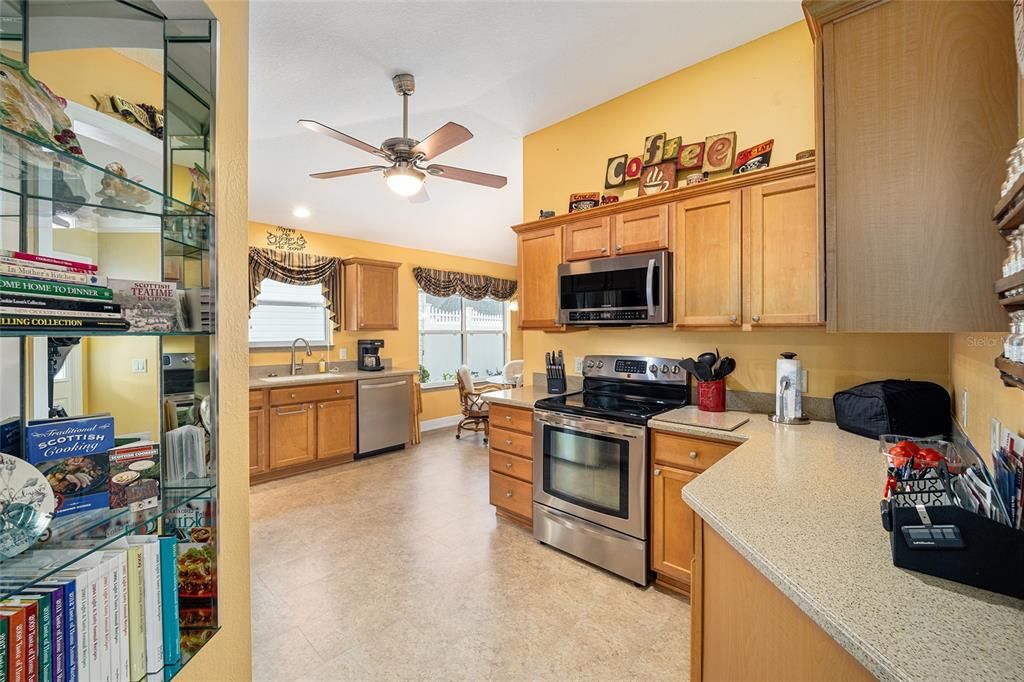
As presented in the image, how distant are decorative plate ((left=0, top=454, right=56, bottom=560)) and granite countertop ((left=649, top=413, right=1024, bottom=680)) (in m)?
1.34

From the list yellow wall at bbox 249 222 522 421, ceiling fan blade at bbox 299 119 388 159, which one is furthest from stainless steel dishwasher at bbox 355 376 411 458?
ceiling fan blade at bbox 299 119 388 159

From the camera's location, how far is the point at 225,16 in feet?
3.58

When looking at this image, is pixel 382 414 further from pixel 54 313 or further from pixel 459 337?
pixel 54 313

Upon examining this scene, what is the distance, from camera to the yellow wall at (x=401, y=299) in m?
4.64

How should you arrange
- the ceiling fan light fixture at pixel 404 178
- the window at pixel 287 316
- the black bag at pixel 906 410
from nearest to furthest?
1. the black bag at pixel 906 410
2. the ceiling fan light fixture at pixel 404 178
3. the window at pixel 287 316

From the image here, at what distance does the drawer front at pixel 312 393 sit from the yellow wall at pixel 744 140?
8.26ft

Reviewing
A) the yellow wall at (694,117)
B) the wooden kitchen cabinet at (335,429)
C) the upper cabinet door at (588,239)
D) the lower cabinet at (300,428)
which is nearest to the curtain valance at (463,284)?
the lower cabinet at (300,428)

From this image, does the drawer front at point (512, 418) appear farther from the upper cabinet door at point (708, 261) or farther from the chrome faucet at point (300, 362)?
the chrome faucet at point (300, 362)

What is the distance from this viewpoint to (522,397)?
3025mm

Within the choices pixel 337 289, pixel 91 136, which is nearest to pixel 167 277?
pixel 91 136

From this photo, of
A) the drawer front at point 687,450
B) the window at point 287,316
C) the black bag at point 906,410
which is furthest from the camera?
the window at point 287,316

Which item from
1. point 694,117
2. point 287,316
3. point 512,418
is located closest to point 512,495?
point 512,418

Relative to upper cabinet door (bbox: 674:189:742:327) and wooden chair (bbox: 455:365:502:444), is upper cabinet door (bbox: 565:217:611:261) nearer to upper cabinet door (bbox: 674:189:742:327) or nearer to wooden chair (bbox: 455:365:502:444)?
upper cabinet door (bbox: 674:189:742:327)

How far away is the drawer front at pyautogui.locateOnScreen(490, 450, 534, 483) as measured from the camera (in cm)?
288
